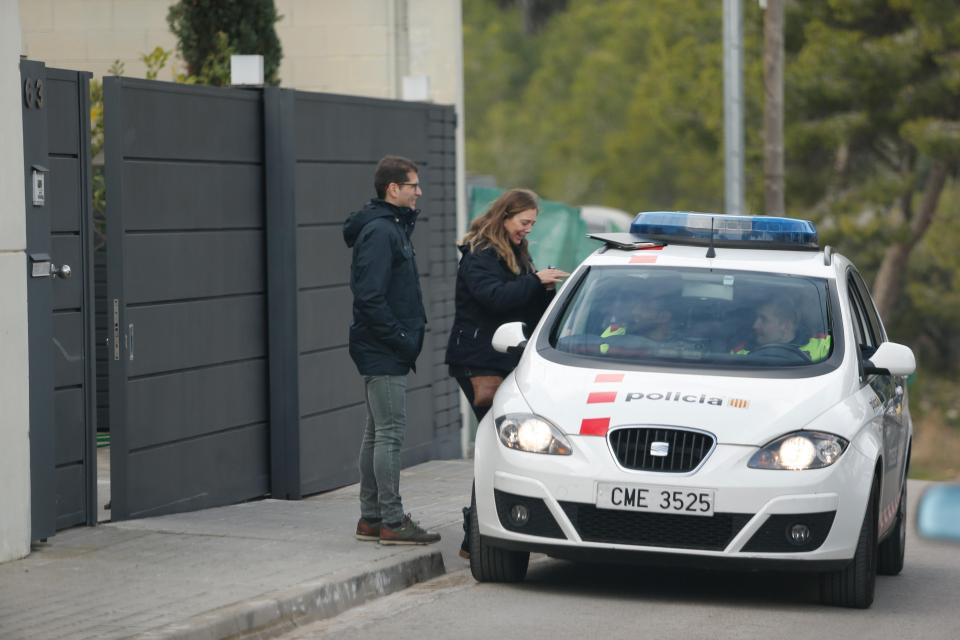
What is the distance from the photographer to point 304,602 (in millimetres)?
7395

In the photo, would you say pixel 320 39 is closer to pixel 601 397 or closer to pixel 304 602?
pixel 601 397

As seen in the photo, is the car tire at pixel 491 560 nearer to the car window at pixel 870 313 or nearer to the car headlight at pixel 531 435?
the car headlight at pixel 531 435

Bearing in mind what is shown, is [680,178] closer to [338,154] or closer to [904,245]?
[904,245]

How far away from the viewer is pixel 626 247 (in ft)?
29.8

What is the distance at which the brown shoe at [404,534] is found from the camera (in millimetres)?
8758

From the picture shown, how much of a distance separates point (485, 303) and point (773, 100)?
1445 cm

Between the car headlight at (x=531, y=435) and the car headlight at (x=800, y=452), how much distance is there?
0.84 metres

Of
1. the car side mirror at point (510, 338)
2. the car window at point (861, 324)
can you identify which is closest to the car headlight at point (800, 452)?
the car window at point (861, 324)


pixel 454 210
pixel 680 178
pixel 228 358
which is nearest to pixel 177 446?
pixel 228 358

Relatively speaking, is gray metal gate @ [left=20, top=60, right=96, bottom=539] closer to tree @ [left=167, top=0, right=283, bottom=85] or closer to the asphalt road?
the asphalt road

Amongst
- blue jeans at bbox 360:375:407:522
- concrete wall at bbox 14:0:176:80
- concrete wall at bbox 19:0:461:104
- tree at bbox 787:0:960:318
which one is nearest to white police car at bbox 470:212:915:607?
blue jeans at bbox 360:375:407:522

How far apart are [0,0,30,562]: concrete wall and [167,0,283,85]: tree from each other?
5977 millimetres

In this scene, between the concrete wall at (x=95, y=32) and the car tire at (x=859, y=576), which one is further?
the concrete wall at (x=95, y=32)

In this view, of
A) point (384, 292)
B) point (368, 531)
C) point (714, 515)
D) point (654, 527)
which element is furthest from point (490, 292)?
point (714, 515)
